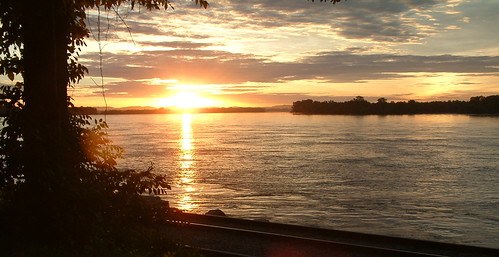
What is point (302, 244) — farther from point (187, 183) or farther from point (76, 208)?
point (187, 183)

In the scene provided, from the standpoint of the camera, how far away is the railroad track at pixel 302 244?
1052 centimetres

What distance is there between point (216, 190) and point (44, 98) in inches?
732

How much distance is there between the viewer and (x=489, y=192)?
25.6 metres

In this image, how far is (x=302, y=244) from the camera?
36.8 ft

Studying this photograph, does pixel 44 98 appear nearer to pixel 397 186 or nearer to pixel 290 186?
pixel 290 186

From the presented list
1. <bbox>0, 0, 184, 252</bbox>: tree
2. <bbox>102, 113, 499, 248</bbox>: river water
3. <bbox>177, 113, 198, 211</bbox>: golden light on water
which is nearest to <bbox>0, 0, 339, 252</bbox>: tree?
<bbox>0, 0, 184, 252</bbox>: tree

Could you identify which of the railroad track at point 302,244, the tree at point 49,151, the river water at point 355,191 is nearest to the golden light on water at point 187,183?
the river water at point 355,191

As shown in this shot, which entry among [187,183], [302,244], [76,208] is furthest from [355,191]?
[76,208]

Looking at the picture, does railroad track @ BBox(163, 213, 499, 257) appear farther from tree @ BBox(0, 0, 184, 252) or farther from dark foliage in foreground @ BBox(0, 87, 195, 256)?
tree @ BBox(0, 0, 184, 252)

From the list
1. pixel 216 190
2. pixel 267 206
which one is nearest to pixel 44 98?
pixel 267 206

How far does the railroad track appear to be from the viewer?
34.5ft

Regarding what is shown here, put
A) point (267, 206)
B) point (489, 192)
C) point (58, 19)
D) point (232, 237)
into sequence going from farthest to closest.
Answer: point (489, 192) → point (267, 206) → point (232, 237) → point (58, 19)

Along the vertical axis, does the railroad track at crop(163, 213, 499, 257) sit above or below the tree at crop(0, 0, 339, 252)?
below

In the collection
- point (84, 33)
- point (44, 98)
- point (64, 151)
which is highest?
point (84, 33)
